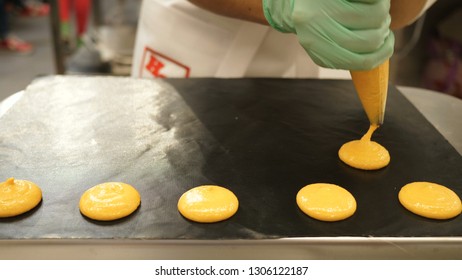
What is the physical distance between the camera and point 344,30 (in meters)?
1.06

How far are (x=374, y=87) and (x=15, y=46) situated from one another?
452 cm

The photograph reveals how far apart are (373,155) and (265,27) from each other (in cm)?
68

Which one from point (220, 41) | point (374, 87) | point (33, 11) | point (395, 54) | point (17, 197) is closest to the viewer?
point (17, 197)

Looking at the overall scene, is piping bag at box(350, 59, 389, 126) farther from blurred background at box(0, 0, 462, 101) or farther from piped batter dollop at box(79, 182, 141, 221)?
blurred background at box(0, 0, 462, 101)

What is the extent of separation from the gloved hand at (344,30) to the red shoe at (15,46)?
432cm

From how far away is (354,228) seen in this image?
981 millimetres

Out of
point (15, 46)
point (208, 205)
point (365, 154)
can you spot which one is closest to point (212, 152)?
point (208, 205)

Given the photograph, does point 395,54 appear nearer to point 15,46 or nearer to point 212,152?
point 212,152

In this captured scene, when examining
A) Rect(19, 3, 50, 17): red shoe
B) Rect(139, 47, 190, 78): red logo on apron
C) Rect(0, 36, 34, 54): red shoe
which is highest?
Rect(139, 47, 190, 78): red logo on apron

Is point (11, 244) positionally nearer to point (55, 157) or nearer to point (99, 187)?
point (99, 187)

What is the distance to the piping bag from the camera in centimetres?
116

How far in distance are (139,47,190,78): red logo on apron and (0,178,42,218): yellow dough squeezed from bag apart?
849mm

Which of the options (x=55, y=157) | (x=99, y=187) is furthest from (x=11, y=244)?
(x=55, y=157)

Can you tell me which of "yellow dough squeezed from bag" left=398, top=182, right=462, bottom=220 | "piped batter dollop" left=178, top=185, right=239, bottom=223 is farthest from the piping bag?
"piped batter dollop" left=178, top=185, right=239, bottom=223
